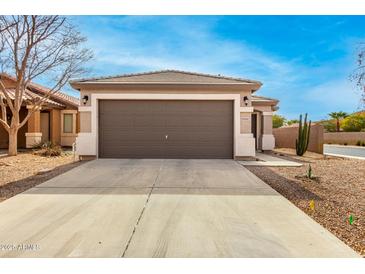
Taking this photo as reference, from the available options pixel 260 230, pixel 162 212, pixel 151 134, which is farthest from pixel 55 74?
pixel 260 230

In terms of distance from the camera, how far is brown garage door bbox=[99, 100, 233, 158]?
1255cm

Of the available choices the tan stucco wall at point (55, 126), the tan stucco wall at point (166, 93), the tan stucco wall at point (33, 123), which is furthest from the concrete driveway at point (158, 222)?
the tan stucco wall at point (55, 126)

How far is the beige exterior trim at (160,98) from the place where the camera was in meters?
12.3

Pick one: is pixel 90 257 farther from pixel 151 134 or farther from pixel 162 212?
pixel 151 134

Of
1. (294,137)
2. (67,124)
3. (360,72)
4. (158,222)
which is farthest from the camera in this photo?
(67,124)

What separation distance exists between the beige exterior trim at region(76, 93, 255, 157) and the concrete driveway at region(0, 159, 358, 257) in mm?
4484

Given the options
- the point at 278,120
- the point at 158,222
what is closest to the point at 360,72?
the point at 158,222

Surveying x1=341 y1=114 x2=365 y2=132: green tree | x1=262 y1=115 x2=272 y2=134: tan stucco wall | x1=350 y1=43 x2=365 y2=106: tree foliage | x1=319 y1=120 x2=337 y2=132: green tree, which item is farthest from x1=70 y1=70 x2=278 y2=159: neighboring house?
x1=319 y1=120 x2=337 y2=132: green tree

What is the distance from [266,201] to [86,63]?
50.5ft

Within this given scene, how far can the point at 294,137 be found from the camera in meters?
20.6

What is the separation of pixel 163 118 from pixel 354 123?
113 feet

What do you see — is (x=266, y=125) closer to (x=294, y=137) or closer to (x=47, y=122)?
(x=294, y=137)

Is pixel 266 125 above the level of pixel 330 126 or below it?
below

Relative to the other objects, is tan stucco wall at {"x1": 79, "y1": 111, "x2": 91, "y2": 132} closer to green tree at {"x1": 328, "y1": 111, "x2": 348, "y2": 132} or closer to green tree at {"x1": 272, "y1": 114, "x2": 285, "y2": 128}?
green tree at {"x1": 328, "y1": 111, "x2": 348, "y2": 132}
